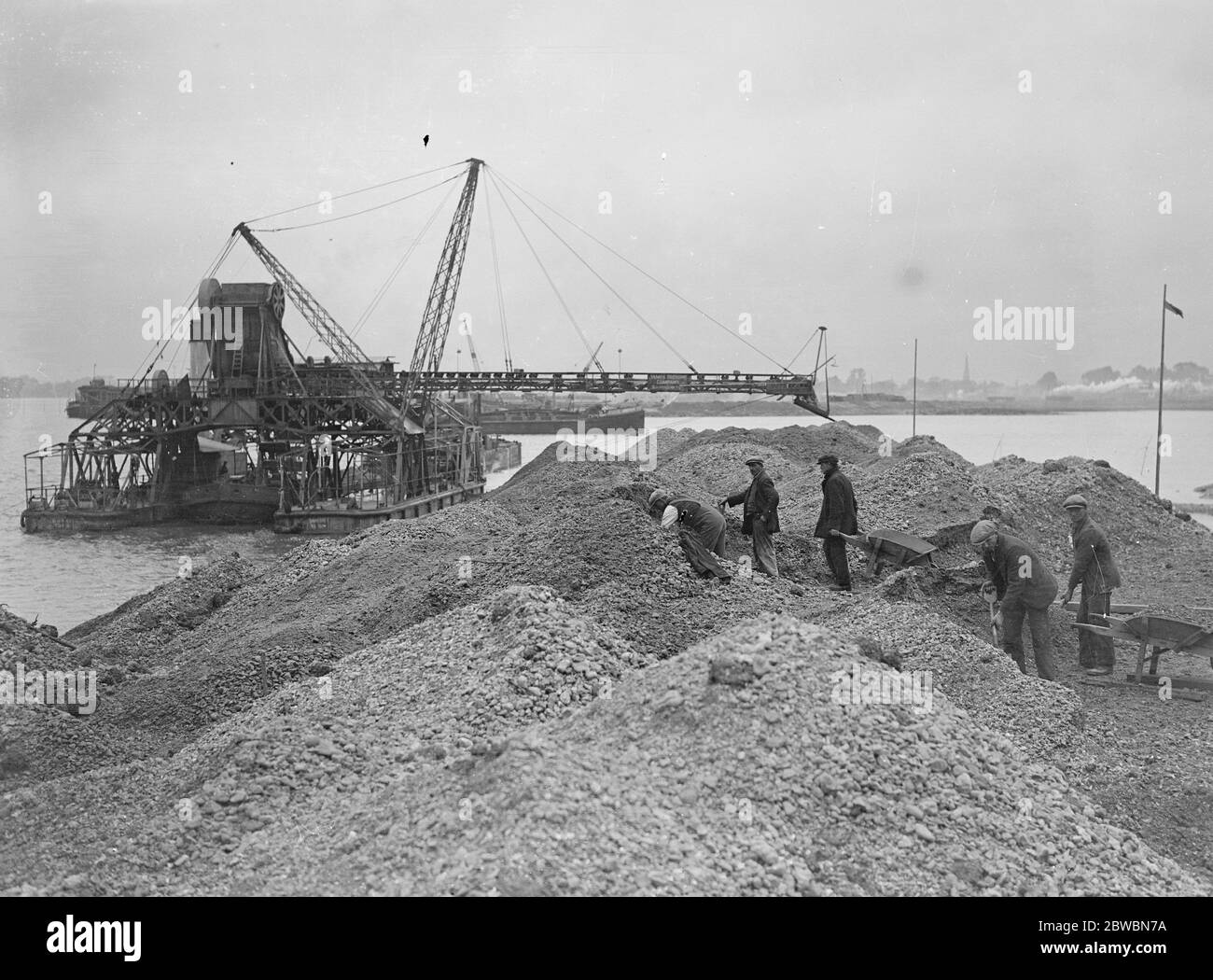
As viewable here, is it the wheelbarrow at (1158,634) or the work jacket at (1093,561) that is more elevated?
the work jacket at (1093,561)

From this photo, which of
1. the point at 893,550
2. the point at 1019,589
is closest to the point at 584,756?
the point at 1019,589

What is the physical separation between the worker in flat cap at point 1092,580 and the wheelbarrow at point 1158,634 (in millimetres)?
697

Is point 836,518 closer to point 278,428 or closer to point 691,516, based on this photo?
point 691,516

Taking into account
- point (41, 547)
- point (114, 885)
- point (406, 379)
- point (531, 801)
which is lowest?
point (41, 547)

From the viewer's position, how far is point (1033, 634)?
9641 mm

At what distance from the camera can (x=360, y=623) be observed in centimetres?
1181

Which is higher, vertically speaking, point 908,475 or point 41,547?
point 908,475

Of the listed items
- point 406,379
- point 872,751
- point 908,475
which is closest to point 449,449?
point 406,379

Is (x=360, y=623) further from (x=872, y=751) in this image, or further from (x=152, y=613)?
(x=872, y=751)

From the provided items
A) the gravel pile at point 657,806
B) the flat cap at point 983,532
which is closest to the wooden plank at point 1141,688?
the flat cap at point 983,532

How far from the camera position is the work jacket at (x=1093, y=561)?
10680 mm

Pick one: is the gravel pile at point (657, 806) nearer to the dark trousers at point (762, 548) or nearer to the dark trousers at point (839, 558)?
the dark trousers at point (762, 548)

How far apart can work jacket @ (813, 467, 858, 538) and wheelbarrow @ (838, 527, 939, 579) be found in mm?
759
